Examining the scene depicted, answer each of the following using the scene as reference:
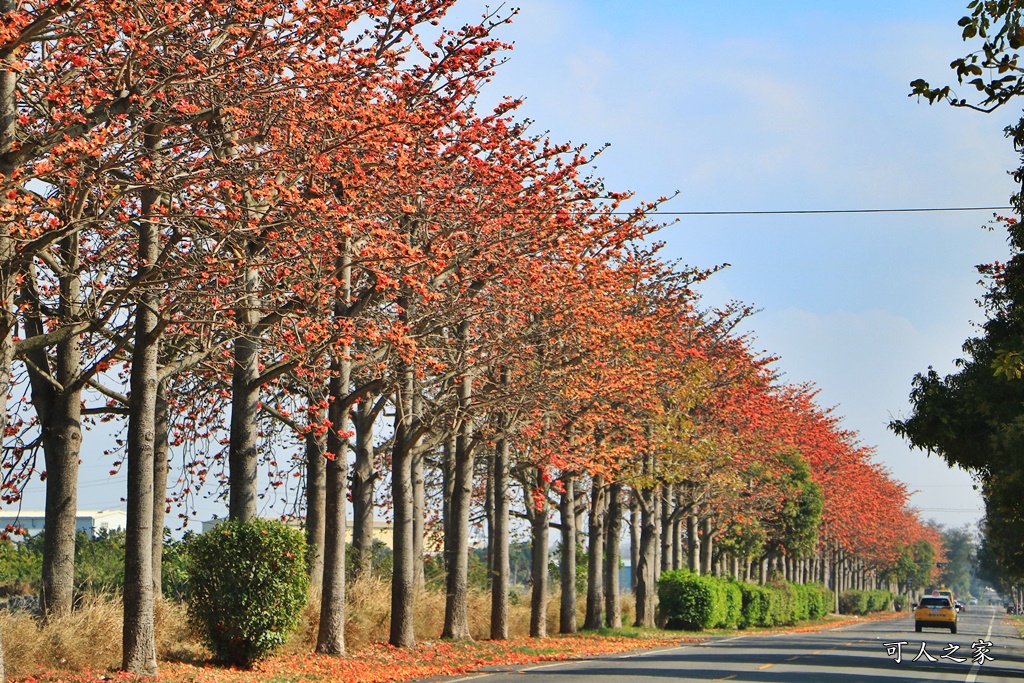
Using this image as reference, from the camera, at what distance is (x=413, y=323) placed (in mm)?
20578

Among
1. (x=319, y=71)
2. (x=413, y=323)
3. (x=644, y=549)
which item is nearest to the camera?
(x=319, y=71)

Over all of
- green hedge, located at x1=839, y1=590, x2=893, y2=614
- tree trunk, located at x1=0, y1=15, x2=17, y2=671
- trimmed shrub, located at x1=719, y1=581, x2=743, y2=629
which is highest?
tree trunk, located at x1=0, y1=15, x2=17, y2=671

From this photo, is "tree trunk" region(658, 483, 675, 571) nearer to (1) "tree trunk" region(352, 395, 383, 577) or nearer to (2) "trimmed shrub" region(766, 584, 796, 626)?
(2) "trimmed shrub" region(766, 584, 796, 626)

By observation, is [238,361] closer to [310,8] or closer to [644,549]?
[310,8]

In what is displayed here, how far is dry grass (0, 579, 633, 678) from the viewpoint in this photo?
1508 cm

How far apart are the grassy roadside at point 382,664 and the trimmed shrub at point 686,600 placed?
11.5m

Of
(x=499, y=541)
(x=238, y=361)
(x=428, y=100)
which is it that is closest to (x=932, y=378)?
(x=499, y=541)

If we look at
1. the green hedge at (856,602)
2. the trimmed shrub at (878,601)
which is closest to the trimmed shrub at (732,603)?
the green hedge at (856,602)

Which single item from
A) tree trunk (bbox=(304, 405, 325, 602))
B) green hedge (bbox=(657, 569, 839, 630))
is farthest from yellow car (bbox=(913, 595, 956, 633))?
tree trunk (bbox=(304, 405, 325, 602))

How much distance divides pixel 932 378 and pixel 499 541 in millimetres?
10261

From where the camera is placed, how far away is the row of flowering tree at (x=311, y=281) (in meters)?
13.6

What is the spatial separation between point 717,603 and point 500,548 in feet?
61.4

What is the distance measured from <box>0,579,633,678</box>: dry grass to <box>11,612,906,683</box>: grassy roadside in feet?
0.93

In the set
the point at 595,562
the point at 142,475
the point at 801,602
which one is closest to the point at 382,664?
the point at 142,475
